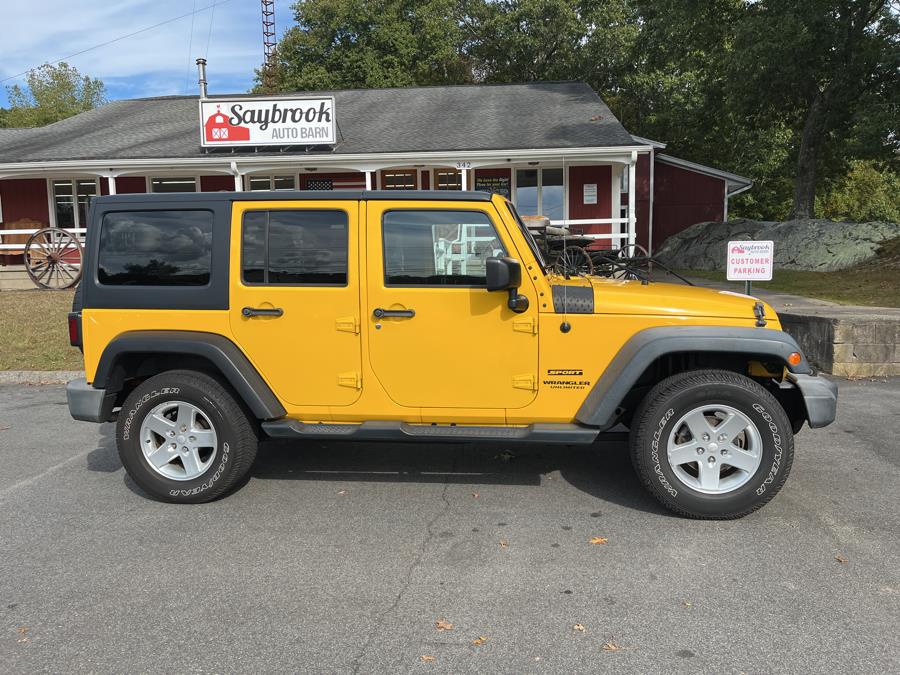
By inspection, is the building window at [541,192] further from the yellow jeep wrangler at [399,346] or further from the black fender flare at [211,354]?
the black fender flare at [211,354]

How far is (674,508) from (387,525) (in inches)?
65.7

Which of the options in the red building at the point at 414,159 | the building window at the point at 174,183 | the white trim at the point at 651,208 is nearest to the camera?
the red building at the point at 414,159

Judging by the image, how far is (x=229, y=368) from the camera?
167 inches

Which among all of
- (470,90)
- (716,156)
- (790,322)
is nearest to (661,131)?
(716,156)

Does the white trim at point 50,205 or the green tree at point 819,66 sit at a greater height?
the green tree at point 819,66

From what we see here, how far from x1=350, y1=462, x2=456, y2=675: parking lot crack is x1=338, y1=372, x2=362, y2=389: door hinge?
3.01ft

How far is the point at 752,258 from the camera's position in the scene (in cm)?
812

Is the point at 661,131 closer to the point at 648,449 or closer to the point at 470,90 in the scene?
the point at 470,90

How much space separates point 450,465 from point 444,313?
1.50m

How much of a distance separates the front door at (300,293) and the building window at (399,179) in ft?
53.9

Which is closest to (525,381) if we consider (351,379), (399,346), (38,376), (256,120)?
(399,346)

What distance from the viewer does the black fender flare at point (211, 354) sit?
425cm

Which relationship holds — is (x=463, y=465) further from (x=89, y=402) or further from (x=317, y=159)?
(x=317, y=159)

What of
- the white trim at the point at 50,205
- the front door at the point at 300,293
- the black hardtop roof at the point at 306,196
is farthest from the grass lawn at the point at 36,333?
the white trim at the point at 50,205
